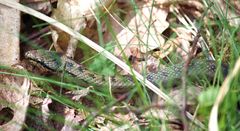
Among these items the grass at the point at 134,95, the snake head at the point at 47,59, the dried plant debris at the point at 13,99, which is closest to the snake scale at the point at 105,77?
the snake head at the point at 47,59

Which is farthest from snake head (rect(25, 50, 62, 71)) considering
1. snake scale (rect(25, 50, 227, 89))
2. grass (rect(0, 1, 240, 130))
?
grass (rect(0, 1, 240, 130))

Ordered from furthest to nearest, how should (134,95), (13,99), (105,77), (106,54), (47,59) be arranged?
(47,59)
(105,77)
(13,99)
(134,95)
(106,54)

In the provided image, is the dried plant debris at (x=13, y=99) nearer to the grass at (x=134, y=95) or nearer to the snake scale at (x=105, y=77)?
the grass at (x=134, y=95)

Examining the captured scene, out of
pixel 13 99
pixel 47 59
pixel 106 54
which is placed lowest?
pixel 13 99

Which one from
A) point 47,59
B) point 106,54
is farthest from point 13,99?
point 106,54

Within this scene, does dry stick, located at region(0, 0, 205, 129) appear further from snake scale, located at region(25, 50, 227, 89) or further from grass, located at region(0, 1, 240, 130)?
snake scale, located at region(25, 50, 227, 89)

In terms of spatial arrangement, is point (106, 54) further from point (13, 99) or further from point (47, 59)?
point (47, 59)

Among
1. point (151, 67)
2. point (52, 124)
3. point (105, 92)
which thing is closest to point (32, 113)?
point (52, 124)

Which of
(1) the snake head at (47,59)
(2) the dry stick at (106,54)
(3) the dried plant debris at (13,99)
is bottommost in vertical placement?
(3) the dried plant debris at (13,99)

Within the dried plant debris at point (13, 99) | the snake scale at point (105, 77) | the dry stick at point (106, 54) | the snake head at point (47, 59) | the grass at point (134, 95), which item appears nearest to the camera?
the grass at point (134, 95)
